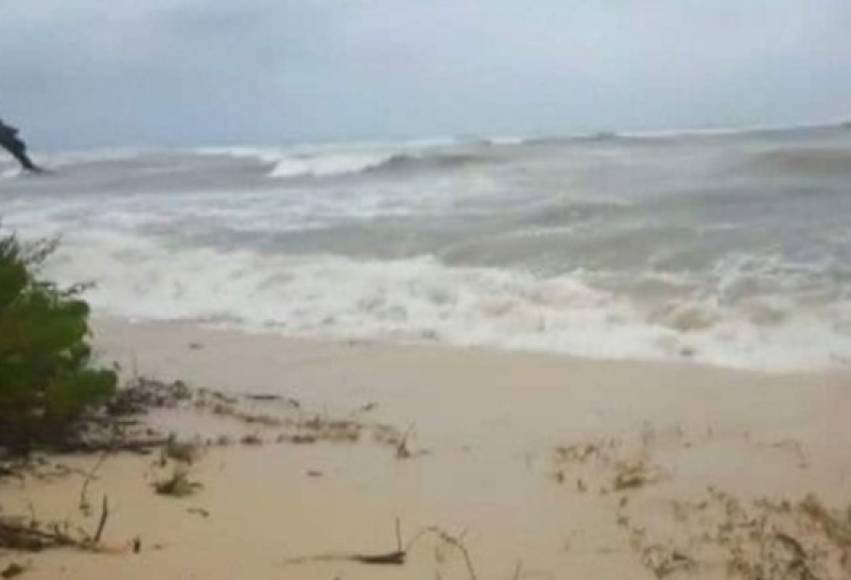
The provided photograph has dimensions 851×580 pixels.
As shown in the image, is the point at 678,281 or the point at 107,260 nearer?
the point at 678,281

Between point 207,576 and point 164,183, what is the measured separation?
29.6 meters

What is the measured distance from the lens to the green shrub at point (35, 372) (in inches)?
207

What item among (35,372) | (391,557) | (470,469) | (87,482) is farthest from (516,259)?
(391,557)

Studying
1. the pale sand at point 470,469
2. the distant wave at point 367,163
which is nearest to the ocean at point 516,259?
the pale sand at point 470,469

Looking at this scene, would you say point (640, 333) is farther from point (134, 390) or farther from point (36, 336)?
point (36, 336)

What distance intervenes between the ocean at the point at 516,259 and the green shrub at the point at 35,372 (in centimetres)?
166

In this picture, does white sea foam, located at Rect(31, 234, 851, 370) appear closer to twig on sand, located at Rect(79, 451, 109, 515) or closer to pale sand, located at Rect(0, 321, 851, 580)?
pale sand, located at Rect(0, 321, 851, 580)

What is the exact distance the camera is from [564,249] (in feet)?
45.4

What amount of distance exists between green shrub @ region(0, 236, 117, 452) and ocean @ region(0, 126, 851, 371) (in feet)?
5.44

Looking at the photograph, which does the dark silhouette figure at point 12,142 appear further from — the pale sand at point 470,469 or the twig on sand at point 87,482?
the twig on sand at point 87,482

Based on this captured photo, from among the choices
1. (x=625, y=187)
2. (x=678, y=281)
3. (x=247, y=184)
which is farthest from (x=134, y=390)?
(x=247, y=184)

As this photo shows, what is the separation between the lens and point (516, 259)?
43.7ft

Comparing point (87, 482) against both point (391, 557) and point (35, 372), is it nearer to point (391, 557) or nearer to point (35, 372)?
point (35, 372)

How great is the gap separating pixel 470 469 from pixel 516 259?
311 inches
